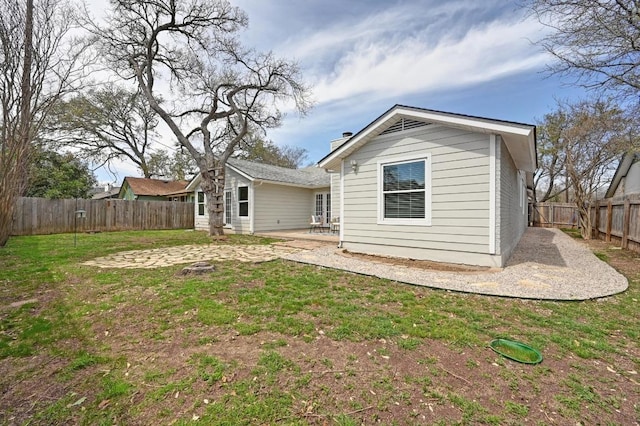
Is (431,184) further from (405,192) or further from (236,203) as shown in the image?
(236,203)

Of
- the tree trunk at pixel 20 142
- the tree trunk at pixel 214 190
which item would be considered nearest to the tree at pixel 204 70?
the tree trunk at pixel 214 190

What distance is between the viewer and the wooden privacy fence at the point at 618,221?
8.33m

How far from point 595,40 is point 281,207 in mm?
12288

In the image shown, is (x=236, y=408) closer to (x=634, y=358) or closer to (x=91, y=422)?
(x=91, y=422)

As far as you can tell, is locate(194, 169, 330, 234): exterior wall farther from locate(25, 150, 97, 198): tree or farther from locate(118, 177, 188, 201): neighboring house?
locate(25, 150, 97, 198): tree

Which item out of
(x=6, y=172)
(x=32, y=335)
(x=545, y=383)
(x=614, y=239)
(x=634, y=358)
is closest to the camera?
(x=545, y=383)

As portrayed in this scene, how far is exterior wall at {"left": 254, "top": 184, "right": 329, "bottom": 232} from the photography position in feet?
44.2

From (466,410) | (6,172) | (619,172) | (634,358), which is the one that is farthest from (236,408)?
(619,172)

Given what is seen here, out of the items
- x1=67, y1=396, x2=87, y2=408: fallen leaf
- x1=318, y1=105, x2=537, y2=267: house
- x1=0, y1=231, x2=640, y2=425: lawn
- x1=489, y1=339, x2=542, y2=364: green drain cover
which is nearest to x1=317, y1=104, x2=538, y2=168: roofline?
x1=318, y1=105, x2=537, y2=267: house

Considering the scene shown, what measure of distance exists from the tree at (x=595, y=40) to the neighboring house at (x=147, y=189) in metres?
22.3

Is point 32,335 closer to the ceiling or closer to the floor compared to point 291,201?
closer to the floor

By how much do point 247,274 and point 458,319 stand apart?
3.71 meters

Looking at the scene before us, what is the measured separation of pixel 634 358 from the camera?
2559 millimetres

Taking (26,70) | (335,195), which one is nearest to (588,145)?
(335,195)
